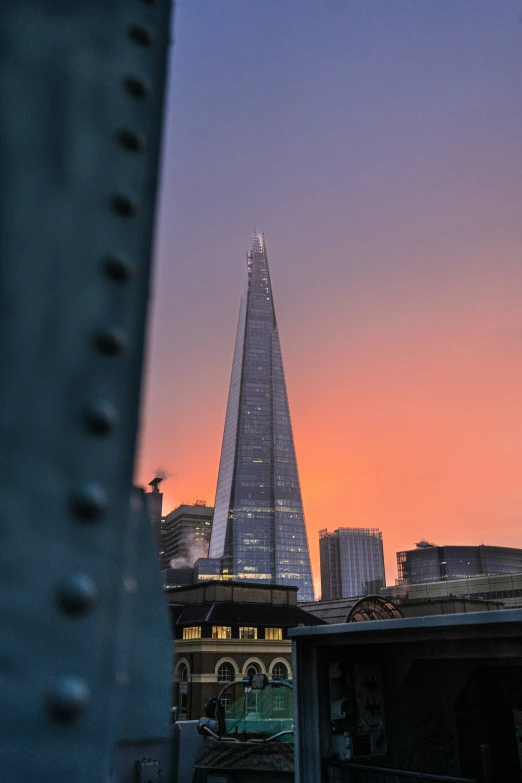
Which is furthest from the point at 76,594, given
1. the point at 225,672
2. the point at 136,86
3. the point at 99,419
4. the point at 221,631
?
the point at 225,672

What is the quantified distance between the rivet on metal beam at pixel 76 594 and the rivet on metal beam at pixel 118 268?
1.71 feet

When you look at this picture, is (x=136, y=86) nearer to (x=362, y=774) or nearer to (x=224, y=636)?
(x=362, y=774)

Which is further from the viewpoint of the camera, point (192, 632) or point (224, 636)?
point (192, 632)

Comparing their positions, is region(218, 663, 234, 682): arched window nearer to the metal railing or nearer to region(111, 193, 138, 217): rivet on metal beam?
the metal railing

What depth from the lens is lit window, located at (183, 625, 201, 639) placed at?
52.2 m

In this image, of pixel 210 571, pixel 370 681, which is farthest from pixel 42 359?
pixel 210 571

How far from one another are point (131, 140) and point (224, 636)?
55.8m

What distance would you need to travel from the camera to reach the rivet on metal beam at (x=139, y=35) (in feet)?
3.96

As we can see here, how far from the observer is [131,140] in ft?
3.77

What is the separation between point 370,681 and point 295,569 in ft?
545

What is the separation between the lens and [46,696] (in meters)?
0.87

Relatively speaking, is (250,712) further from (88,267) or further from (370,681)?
(88,267)

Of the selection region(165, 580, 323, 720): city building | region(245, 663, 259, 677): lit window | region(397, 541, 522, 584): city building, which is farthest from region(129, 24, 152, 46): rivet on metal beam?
region(397, 541, 522, 584): city building

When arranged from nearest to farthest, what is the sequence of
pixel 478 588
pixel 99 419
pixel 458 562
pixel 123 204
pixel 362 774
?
pixel 99 419 < pixel 123 204 < pixel 362 774 < pixel 478 588 < pixel 458 562
